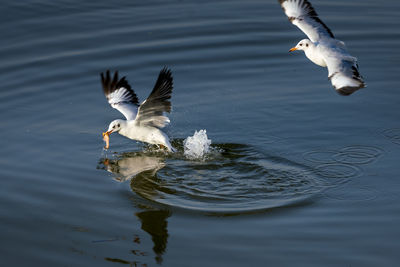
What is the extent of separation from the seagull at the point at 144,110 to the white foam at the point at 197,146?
0.27m

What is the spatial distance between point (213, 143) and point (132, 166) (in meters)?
1.34

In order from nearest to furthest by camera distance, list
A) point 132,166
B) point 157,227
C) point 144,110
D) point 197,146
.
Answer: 1. point 157,227
2. point 144,110
3. point 132,166
4. point 197,146

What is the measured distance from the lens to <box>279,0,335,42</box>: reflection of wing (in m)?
10.3

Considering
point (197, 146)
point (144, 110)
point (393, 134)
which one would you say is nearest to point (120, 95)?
point (144, 110)

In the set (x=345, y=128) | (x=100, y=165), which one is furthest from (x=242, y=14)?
(x=100, y=165)

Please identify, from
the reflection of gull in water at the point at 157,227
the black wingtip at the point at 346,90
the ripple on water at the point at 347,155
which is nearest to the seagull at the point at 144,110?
the reflection of gull in water at the point at 157,227

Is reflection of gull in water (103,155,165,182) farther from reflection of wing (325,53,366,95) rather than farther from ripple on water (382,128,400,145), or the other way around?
ripple on water (382,128,400,145)

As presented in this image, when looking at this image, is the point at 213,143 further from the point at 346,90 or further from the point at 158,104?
the point at 346,90

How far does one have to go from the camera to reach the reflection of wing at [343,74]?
8.14m

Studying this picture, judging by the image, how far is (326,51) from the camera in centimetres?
954

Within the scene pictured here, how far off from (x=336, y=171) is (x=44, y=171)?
4.13 m

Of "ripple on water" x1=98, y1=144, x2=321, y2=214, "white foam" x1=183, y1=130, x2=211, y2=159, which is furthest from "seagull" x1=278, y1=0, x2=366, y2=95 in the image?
"white foam" x1=183, y1=130, x2=211, y2=159

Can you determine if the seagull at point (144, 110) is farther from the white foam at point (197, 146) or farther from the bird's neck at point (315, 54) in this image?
the bird's neck at point (315, 54)

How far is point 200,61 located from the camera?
13141mm
